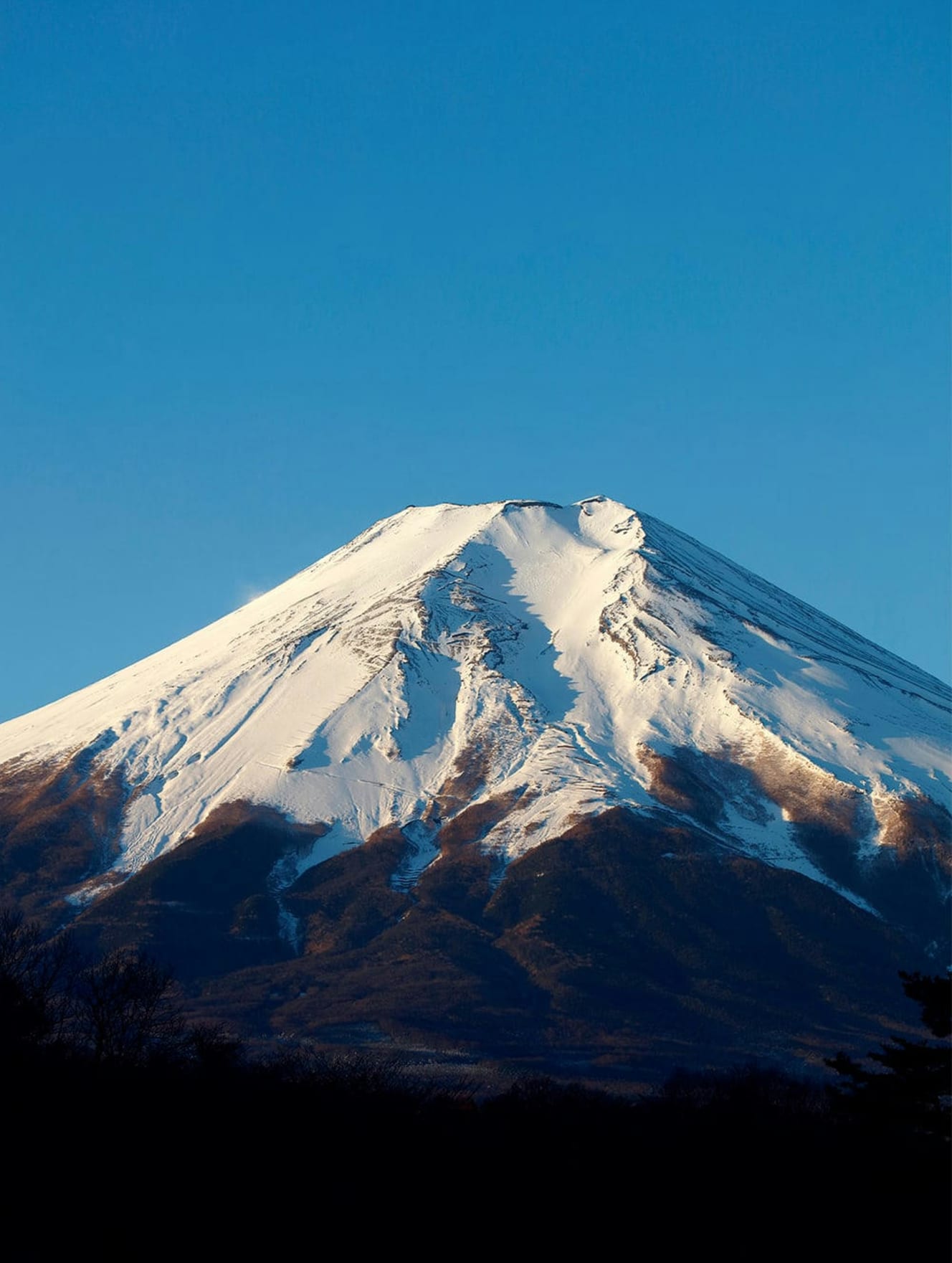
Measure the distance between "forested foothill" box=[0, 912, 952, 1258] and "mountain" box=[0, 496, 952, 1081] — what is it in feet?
195

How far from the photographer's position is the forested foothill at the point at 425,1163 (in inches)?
1206

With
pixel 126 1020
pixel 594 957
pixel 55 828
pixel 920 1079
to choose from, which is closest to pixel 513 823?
pixel 594 957

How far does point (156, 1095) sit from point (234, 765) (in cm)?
11117

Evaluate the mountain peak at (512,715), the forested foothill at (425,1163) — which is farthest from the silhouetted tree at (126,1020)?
the mountain peak at (512,715)

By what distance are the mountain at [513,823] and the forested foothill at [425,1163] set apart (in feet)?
195

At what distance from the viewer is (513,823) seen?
139 m

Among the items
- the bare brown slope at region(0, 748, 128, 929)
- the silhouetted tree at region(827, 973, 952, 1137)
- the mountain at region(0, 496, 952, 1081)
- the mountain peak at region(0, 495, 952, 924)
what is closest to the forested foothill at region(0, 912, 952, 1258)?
the silhouetted tree at region(827, 973, 952, 1137)

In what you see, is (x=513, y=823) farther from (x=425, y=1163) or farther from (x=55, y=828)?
(x=425, y=1163)

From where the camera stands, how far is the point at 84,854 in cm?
13925

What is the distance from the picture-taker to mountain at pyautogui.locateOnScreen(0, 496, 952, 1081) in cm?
11569

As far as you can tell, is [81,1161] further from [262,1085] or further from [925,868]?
[925,868]

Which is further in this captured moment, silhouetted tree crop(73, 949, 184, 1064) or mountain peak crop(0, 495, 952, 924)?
mountain peak crop(0, 495, 952, 924)

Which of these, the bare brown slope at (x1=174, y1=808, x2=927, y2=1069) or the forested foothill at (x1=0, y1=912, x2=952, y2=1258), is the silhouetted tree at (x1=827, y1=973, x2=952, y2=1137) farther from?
the bare brown slope at (x1=174, y1=808, x2=927, y2=1069)

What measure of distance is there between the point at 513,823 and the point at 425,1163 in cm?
10165
